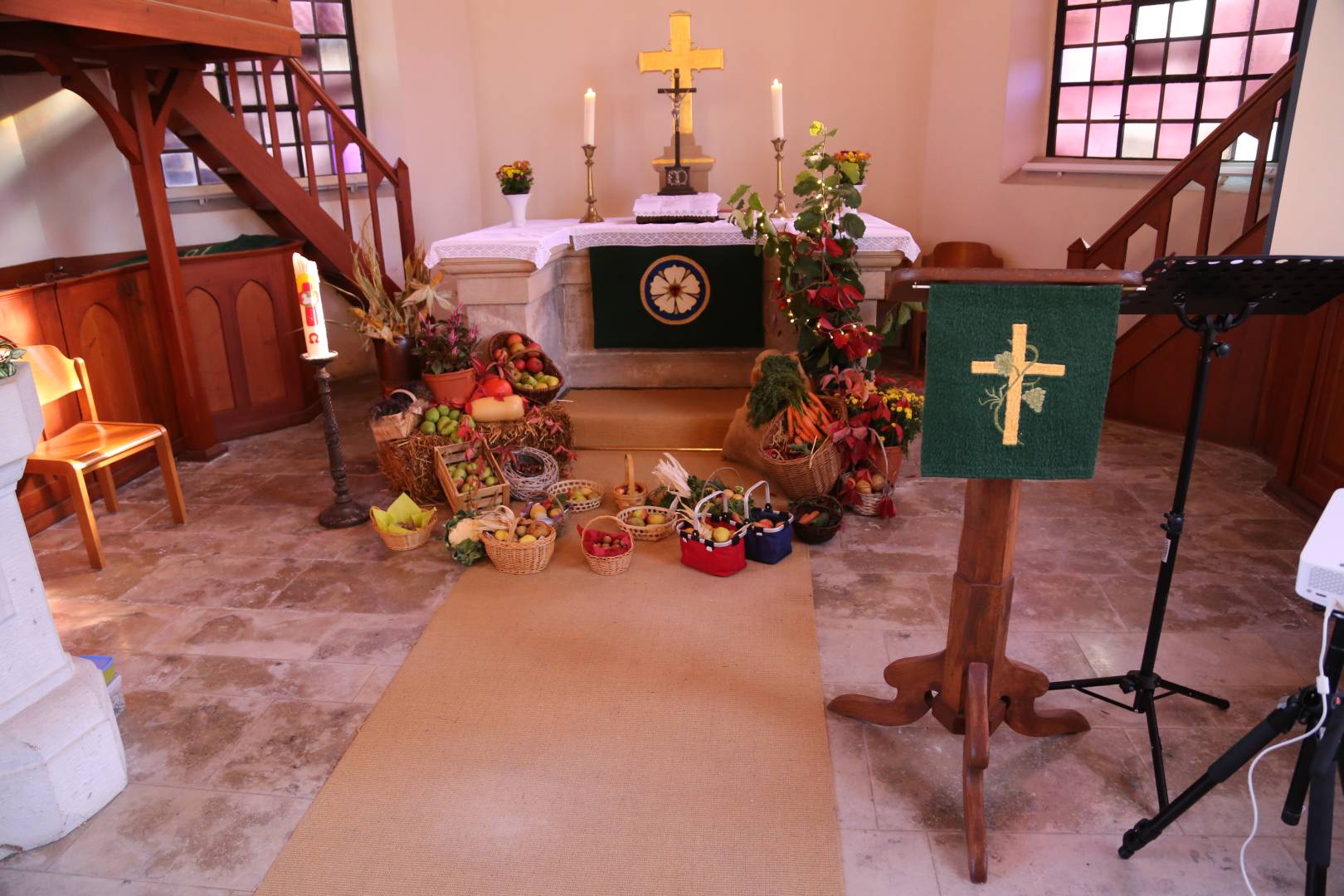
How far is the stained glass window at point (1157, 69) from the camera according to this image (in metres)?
6.13

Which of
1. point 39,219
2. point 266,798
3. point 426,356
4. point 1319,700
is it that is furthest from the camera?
point 39,219

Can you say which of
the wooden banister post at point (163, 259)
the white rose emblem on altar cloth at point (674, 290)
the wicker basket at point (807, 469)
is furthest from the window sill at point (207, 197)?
the wicker basket at point (807, 469)

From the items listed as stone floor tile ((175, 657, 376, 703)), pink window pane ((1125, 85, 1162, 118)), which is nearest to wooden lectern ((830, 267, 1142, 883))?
stone floor tile ((175, 657, 376, 703))

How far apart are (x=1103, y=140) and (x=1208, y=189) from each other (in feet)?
5.22

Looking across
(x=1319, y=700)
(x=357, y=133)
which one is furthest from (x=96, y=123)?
(x=1319, y=700)

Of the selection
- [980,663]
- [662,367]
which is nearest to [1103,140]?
[662,367]

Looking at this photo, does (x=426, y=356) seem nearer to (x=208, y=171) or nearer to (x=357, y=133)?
(x=357, y=133)

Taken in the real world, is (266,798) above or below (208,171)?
below

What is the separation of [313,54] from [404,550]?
493cm

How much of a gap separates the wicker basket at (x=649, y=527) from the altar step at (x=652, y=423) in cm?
123

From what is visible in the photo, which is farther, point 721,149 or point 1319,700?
point 721,149

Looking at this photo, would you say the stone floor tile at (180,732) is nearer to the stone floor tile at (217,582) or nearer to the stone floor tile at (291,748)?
the stone floor tile at (291,748)

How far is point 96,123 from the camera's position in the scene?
6.20 meters

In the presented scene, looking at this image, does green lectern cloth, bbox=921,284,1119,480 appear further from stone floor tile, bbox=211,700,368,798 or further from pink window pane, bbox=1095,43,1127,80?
pink window pane, bbox=1095,43,1127,80
